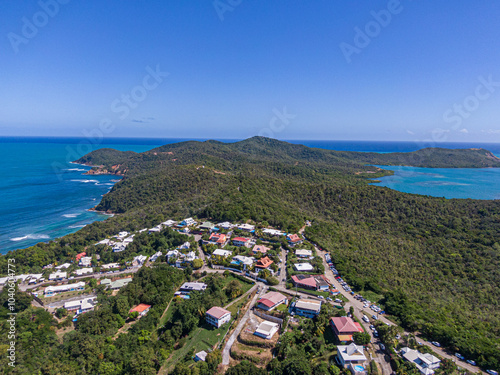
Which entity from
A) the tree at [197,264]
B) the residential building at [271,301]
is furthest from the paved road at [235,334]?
the tree at [197,264]

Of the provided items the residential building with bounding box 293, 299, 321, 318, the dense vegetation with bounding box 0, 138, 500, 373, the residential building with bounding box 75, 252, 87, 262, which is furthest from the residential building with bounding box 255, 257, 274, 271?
the residential building with bounding box 75, 252, 87, 262

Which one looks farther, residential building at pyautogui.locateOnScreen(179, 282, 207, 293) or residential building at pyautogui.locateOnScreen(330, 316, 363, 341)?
residential building at pyautogui.locateOnScreen(179, 282, 207, 293)

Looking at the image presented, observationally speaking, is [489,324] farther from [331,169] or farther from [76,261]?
[331,169]

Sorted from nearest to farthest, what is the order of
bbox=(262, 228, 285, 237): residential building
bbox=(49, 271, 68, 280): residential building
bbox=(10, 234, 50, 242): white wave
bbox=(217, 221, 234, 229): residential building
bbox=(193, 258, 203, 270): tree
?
bbox=(49, 271, 68, 280): residential building → bbox=(193, 258, 203, 270): tree → bbox=(262, 228, 285, 237): residential building → bbox=(217, 221, 234, 229): residential building → bbox=(10, 234, 50, 242): white wave

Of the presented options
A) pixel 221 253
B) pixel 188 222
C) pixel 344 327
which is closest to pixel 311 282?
pixel 344 327

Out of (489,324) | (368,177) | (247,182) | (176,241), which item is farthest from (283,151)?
(489,324)

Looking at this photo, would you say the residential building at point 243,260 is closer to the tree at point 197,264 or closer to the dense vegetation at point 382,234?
the tree at point 197,264

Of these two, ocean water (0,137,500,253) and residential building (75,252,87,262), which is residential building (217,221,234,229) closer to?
residential building (75,252,87,262)

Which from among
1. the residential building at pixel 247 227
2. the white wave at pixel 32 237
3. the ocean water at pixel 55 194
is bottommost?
the white wave at pixel 32 237
